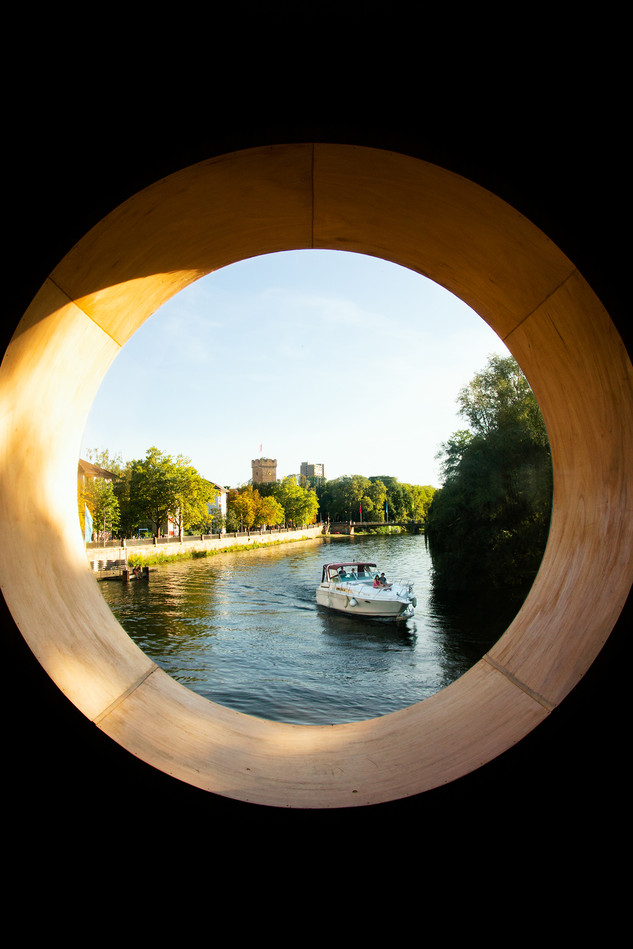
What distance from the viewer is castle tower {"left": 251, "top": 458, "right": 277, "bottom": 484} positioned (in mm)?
137875

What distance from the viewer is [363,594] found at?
78.4ft

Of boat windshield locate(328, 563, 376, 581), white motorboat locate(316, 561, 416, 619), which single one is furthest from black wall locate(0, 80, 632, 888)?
boat windshield locate(328, 563, 376, 581)

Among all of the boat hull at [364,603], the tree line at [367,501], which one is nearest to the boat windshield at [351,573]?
the boat hull at [364,603]

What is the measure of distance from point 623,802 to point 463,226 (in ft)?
8.14

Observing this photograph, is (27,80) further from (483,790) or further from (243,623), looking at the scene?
(243,623)

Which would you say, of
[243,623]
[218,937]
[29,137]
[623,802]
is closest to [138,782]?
[218,937]

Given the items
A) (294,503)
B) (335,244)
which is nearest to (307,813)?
(335,244)

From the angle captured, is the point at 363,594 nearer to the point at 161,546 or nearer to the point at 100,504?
the point at 100,504

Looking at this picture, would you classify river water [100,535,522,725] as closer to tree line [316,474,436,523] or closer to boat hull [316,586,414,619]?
boat hull [316,586,414,619]

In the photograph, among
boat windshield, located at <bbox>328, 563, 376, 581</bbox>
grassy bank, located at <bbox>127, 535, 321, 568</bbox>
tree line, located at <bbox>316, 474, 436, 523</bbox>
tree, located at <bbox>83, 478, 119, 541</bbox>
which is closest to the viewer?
boat windshield, located at <bbox>328, 563, 376, 581</bbox>

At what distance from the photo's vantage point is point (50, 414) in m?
2.88

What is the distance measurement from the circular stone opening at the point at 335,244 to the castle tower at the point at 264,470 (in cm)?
13453

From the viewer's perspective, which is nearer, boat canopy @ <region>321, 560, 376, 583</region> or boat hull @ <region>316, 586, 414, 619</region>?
boat hull @ <region>316, 586, 414, 619</region>

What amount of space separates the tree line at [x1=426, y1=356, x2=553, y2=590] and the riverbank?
17043 millimetres
